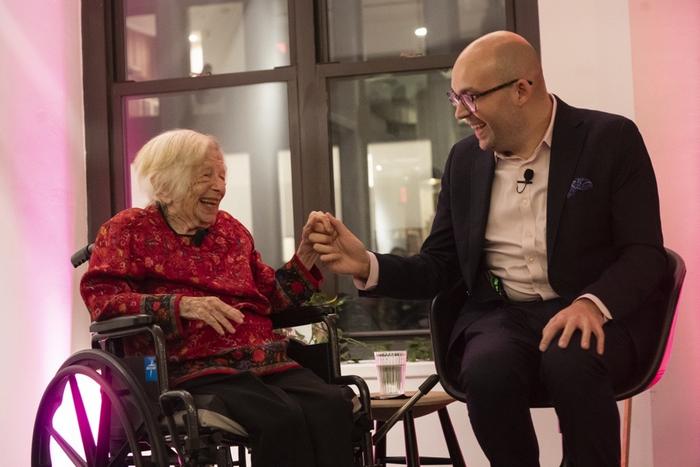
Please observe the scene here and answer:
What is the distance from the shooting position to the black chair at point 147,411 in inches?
92.7

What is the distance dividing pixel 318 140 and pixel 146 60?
969 millimetres

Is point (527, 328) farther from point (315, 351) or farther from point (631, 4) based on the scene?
point (631, 4)

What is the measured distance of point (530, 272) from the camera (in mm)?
2617

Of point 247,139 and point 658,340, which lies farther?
point 247,139

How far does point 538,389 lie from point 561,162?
586 millimetres

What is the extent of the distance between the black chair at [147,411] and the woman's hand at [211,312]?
0.41 ft

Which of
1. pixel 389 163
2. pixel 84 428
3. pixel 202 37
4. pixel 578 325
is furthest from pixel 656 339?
pixel 202 37

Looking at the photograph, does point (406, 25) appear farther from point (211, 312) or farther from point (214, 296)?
point (211, 312)

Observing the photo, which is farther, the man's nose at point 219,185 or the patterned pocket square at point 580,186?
the man's nose at point 219,185

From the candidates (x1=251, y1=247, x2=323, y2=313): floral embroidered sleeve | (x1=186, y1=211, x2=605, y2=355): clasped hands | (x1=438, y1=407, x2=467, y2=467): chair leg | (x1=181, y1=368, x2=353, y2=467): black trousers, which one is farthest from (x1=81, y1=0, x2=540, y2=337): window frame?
(x1=181, y1=368, x2=353, y2=467): black trousers

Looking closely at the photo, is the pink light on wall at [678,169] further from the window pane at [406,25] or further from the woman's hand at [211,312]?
the woman's hand at [211,312]

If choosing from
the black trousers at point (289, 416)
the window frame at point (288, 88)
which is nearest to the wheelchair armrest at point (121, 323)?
the black trousers at point (289, 416)

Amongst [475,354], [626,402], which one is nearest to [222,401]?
[475,354]

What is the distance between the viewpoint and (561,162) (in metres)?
2.60
